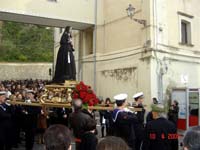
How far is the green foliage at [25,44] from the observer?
49875 millimetres

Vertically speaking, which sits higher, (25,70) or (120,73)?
(25,70)

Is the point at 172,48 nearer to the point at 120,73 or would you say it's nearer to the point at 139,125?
the point at 120,73

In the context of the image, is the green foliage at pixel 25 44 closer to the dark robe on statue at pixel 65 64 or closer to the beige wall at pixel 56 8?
the beige wall at pixel 56 8

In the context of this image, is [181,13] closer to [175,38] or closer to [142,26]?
[175,38]

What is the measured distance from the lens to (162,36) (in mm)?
19625

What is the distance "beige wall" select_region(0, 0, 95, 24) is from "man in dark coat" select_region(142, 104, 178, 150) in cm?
1579

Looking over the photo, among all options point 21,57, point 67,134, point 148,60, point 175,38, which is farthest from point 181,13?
point 21,57

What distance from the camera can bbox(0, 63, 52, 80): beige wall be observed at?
154ft

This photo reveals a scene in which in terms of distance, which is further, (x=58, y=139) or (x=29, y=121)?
(x=29, y=121)

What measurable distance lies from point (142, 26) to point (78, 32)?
6775 millimetres

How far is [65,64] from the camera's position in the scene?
10148mm

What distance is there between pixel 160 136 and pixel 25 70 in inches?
1700

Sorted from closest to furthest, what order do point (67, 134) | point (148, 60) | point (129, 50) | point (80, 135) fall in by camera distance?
point (67, 134) < point (80, 135) < point (148, 60) < point (129, 50)

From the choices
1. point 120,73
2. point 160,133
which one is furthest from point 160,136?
point 120,73
